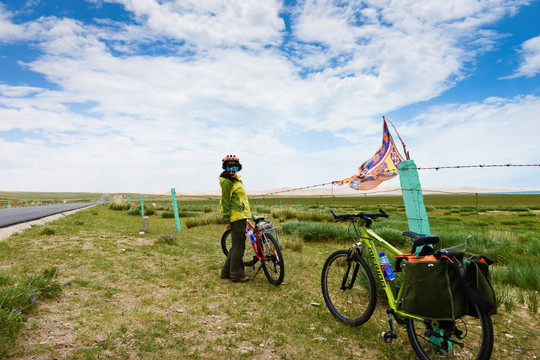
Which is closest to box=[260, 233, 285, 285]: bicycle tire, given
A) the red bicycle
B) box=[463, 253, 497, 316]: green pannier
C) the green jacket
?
the red bicycle

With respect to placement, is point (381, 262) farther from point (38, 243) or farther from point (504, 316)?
point (38, 243)

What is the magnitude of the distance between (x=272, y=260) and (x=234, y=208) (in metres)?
1.15

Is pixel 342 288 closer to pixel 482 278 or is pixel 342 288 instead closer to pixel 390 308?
pixel 390 308

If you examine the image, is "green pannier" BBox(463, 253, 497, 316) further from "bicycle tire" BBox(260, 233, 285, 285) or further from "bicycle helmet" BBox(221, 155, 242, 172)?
"bicycle helmet" BBox(221, 155, 242, 172)

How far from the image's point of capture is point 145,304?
436cm

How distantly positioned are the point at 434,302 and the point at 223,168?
4013mm

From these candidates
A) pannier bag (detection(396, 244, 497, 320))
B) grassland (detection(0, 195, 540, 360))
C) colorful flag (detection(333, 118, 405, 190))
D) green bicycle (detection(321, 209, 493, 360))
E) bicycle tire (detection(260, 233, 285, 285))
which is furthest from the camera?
colorful flag (detection(333, 118, 405, 190))

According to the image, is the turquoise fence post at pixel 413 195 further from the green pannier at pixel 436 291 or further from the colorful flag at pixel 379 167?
the green pannier at pixel 436 291

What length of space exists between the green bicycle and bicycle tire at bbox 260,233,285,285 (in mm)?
1203

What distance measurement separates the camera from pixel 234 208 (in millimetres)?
5633

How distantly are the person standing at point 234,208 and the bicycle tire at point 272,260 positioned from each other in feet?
1.34

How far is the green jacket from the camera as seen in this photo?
5578 millimetres

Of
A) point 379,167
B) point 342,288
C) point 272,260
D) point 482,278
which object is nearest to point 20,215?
point 272,260

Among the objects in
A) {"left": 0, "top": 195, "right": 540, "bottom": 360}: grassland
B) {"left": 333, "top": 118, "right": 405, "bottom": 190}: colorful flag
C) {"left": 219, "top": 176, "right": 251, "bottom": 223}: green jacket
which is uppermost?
{"left": 333, "top": 118, "right": 405, "bottom": 190}: colorful flag
